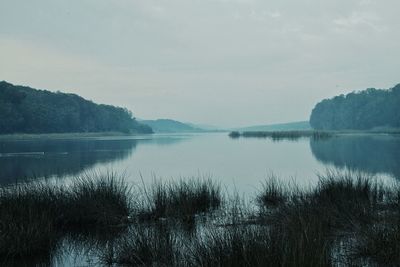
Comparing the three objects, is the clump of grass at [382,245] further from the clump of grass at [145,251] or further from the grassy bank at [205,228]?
the clump of grass at [145,251]

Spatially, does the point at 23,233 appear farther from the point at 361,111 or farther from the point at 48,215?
the point at 361,111

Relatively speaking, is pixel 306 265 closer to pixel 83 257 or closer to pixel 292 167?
pixel 83 257

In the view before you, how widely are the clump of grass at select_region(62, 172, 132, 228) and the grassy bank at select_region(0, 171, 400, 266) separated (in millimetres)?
21

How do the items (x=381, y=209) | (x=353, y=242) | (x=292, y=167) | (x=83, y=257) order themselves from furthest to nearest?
1. (x=292, y=167)
2. (x=381, y=209)
3. (x=83, y=257)
4. (x=353, y=242)

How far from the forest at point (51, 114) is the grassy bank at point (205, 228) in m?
84.4

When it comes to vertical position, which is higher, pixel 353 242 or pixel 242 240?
pixel 242 240

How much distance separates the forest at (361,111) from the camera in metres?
117

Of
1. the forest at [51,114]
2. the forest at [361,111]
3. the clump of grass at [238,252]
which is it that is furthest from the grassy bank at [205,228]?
the forest at [361,111]

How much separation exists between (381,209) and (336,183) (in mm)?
1997

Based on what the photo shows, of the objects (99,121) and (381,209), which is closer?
(381,209)

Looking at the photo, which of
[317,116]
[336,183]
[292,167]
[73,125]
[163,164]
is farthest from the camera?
[317,116]

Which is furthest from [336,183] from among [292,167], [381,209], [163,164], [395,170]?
[163,164]

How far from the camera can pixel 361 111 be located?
126438 mm

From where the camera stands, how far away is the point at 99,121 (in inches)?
4823
